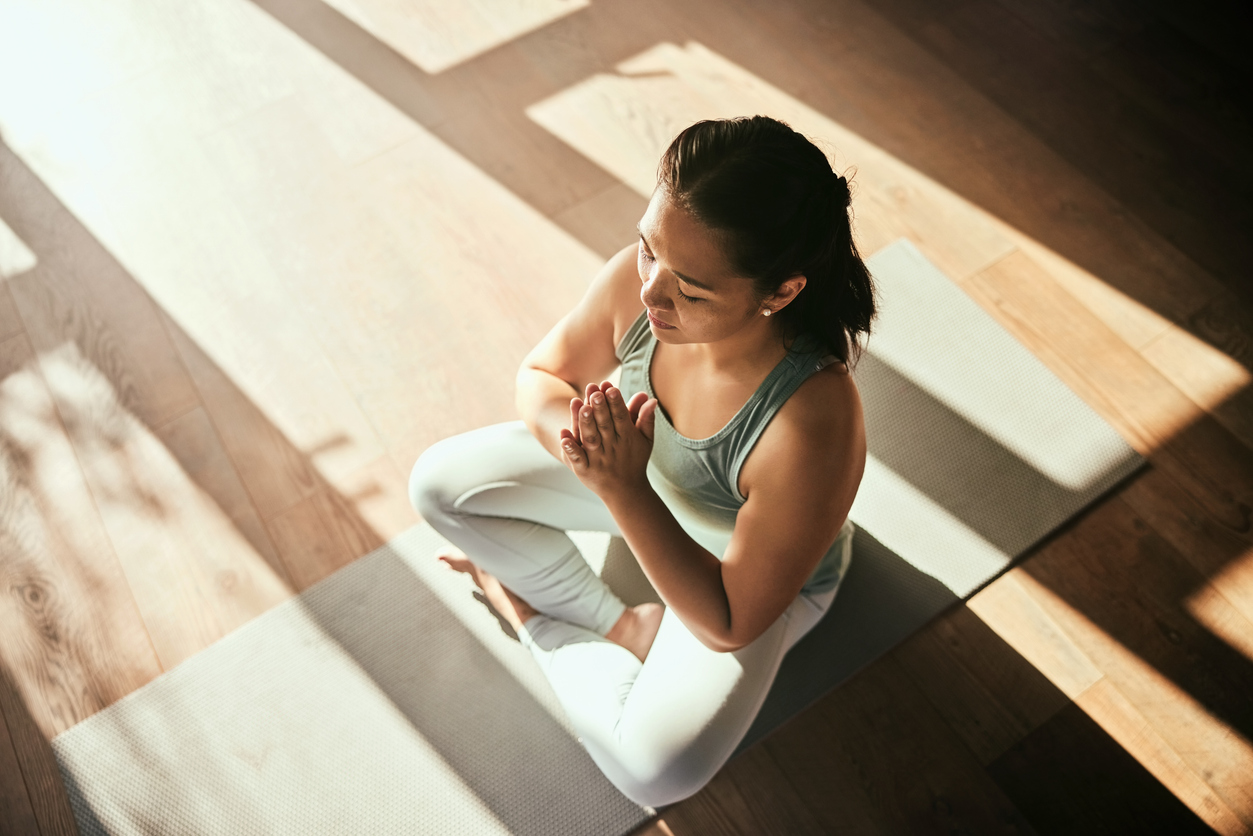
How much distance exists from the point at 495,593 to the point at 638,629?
280 millimetres

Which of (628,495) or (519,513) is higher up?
(628,495)

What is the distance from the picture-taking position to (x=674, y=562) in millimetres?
1000

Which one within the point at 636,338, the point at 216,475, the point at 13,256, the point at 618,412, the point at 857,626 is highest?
the point at 618,412

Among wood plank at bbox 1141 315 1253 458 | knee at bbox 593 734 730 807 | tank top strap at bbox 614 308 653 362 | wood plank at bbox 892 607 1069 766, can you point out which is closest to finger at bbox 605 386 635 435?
tank top strap at bbox 614 308 653 362

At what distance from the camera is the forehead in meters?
0.84

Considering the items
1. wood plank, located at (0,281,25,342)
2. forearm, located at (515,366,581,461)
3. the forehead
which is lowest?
wood plank, located at (0,281,25,342)

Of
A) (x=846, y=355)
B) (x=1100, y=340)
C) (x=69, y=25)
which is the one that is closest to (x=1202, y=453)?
(x=1100, y=340)

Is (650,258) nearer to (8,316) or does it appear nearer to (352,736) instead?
(352,736)

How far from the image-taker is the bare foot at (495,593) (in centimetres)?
146

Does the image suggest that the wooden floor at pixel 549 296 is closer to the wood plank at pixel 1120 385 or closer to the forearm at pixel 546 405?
the wood plank at pixel 1120 385

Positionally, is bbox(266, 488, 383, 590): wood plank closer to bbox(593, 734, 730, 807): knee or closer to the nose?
bbox(593, 734, 730, 807): knee

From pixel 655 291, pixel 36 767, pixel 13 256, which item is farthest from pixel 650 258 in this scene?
pixel 13 256

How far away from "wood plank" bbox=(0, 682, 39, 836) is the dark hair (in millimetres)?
1586

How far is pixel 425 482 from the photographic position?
1.33 metres
